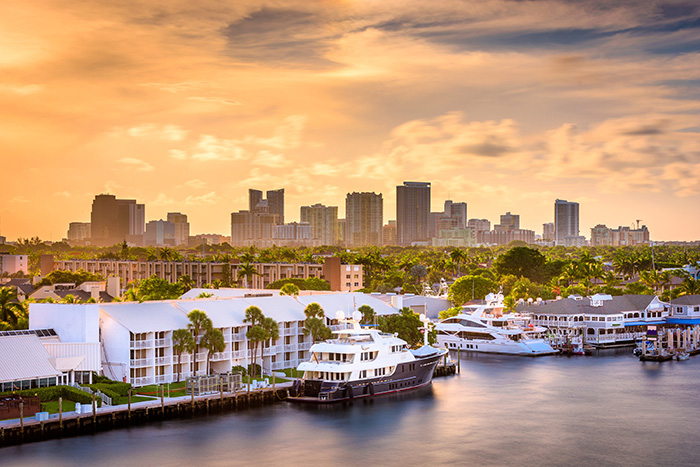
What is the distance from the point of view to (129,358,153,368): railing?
57.9m

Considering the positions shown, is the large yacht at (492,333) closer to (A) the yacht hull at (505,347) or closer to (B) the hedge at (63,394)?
(A) the yacht hull at (505,347)

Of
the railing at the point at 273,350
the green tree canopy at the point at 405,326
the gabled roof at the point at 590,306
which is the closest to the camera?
the railing at the point at 273,350

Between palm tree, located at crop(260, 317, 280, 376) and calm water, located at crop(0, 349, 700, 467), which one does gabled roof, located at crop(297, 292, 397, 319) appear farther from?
calm water, located at crop(0, 349, 700, 467)

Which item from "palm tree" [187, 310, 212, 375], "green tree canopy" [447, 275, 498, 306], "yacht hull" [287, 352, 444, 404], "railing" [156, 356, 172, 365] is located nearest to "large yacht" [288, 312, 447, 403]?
"yacht hull" [287, 352, 444, 404]

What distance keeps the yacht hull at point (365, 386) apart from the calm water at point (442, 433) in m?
1.09

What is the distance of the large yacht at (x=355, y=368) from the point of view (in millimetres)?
59844

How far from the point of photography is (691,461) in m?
44.6

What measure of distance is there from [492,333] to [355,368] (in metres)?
35.1

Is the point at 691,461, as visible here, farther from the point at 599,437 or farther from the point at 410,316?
the point at 410,316

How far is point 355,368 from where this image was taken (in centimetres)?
6053

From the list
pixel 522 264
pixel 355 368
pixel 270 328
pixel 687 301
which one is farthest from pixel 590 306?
pixel 522 264

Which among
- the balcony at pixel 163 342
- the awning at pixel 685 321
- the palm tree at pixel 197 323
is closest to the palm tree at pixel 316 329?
the palm tree at pixel 197 323

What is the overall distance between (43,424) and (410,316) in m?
38.2

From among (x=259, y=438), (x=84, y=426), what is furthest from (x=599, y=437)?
(x=84, y=426)
